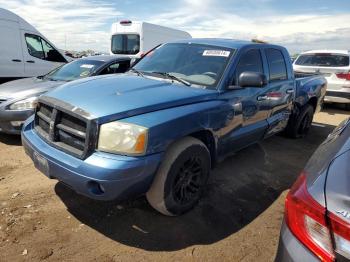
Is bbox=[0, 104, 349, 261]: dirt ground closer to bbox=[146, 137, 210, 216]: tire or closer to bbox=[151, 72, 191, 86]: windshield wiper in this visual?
bbox=[146, 137, 210, 216]: tire

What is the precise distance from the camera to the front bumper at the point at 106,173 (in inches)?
105

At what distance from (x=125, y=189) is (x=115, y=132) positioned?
0.47m

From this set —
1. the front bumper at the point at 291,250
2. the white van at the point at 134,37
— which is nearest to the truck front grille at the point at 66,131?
the front bumper at the point at 291,250

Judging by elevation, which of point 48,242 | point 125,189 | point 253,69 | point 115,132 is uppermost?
point 253,69

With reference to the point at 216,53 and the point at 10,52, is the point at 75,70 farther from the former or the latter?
the point at 216,53

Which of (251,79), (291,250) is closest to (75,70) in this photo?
(251,79)

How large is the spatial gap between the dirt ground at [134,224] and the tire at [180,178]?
170mm

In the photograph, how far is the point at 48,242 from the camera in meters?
2.92

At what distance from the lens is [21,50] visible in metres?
9.09

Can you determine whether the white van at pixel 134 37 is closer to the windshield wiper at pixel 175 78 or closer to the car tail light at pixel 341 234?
the windshield wiper at pixel 175 78

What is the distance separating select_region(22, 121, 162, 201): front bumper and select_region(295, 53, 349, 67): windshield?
8.79m

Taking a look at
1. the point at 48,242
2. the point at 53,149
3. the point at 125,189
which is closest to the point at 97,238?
the point at 48,242

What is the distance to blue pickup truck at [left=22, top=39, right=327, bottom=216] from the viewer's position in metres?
2.77

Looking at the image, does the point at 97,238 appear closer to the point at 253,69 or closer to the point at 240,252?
the point at 240,252
